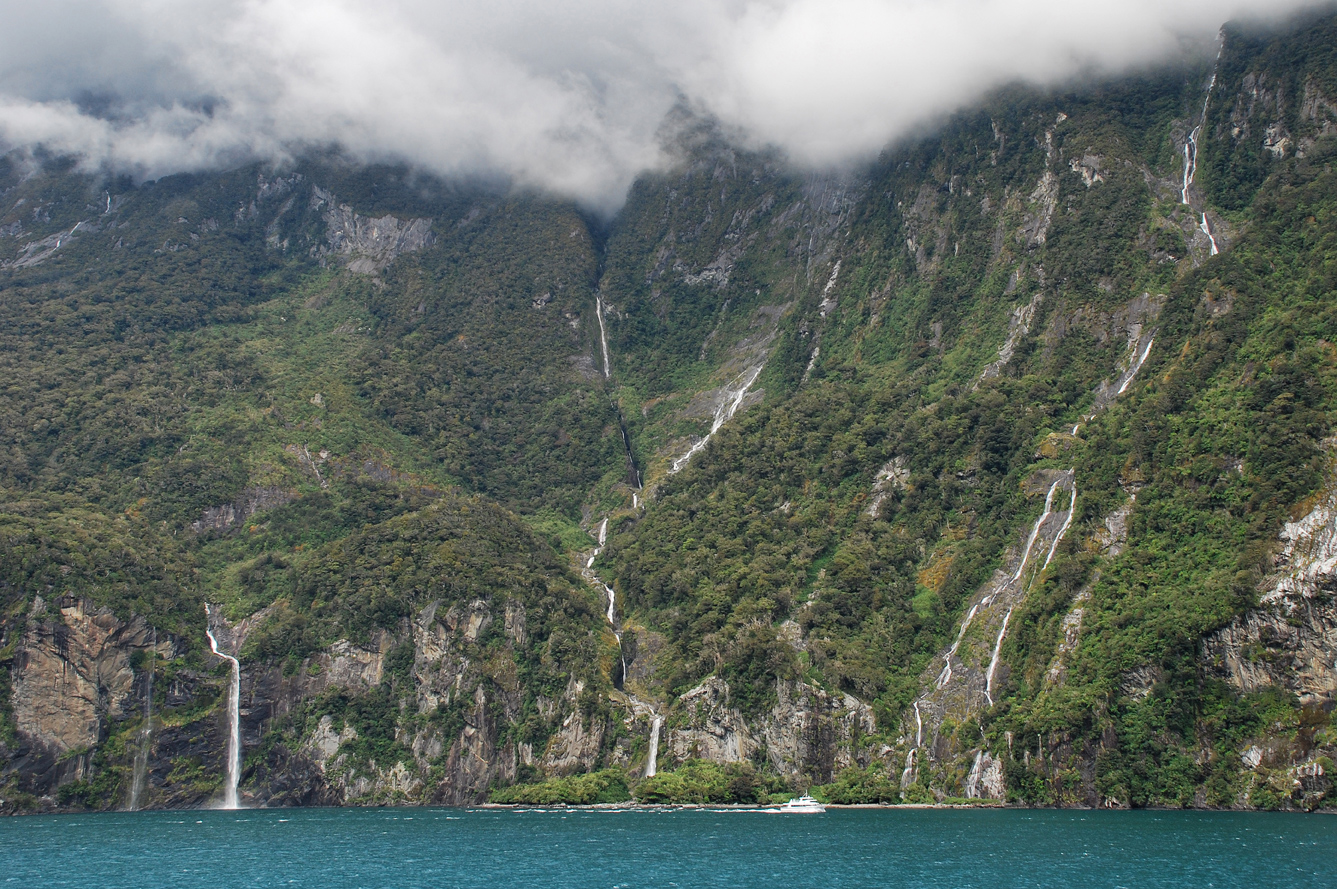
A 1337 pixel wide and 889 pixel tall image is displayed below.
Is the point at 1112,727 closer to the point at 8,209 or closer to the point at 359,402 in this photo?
the point at 359,402

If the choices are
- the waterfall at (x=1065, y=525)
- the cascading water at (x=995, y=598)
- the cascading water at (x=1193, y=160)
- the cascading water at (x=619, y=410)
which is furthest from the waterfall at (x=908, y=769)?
the cascading water at (x=619, y=410)

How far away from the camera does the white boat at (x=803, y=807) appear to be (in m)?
72.1

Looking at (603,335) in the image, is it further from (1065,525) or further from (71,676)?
(1065,525)

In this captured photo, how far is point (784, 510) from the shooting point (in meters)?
106

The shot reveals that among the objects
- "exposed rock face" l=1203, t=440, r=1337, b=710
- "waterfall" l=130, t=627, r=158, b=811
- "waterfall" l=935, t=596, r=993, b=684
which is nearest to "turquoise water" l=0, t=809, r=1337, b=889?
"exposed rock face" l=1203, t=440, r=1337, b=710

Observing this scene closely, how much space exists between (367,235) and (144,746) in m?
113

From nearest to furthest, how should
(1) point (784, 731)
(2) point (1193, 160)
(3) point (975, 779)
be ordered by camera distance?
(3) point (975, 779), (1) point (784, 731), (2) point (1193, 160)

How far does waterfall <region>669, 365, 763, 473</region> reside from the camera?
444ft

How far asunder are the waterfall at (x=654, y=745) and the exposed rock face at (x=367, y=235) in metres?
114

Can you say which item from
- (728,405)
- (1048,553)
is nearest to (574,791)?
(1048,553)

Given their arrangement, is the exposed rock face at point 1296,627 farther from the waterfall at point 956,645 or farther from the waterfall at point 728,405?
the waterfall at point 728,405

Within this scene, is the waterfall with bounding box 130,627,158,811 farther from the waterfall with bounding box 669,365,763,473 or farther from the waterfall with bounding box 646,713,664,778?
the waterfall with bounding box 669,365,763,473

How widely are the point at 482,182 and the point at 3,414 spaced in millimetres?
102151

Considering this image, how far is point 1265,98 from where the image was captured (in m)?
110
